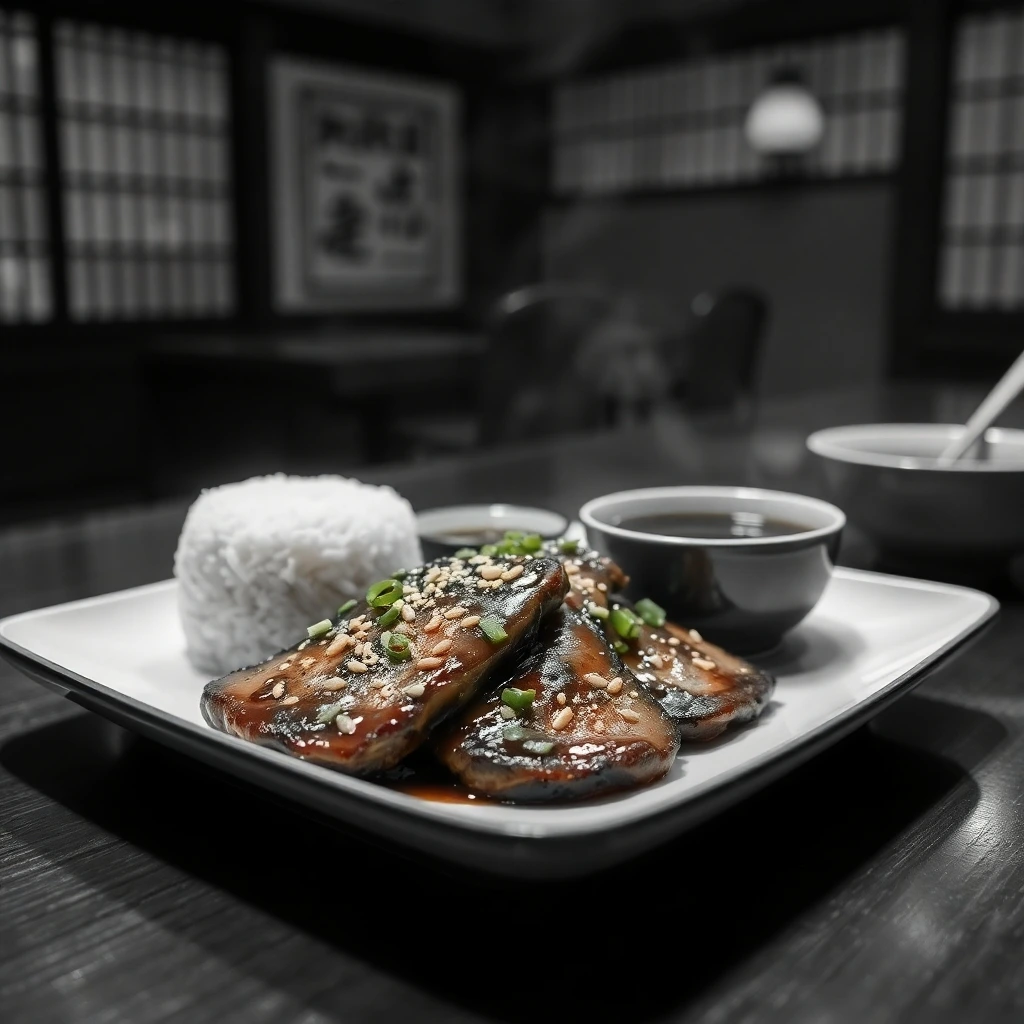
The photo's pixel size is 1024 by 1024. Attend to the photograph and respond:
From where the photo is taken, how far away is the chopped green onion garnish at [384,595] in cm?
71

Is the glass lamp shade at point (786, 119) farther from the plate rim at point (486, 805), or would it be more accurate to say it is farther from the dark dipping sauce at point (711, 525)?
the plate rim at point (486, 805)

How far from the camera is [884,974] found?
49 centimetres

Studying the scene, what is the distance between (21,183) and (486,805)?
5934 mm

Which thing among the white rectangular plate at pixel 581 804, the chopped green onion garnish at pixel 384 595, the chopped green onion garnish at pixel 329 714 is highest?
the chopped green onion garnish at pixel 384 595

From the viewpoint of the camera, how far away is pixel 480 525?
43.7 inches

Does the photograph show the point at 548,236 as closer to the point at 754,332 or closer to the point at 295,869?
the point at 754,332

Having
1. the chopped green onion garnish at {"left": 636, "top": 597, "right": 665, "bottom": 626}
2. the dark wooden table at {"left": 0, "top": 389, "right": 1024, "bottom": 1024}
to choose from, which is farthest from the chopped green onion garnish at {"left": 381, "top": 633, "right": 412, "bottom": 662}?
the chopped green onion garnish at {"left": 636, "top": 597, "right": 665, "bottom": 626}

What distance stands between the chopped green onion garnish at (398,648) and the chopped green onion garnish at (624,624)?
164 mm

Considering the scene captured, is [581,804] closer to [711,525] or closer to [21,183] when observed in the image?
[711,525]

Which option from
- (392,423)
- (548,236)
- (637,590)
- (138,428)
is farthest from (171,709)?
(548,236)

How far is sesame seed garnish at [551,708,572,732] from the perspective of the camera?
0.61 meters

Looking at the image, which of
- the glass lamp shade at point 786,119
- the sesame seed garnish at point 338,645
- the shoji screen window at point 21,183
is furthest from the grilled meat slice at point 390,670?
the glass lamp shade at point 786,119

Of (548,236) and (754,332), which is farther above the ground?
(548,236)

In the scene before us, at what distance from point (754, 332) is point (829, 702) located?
11.7ft
